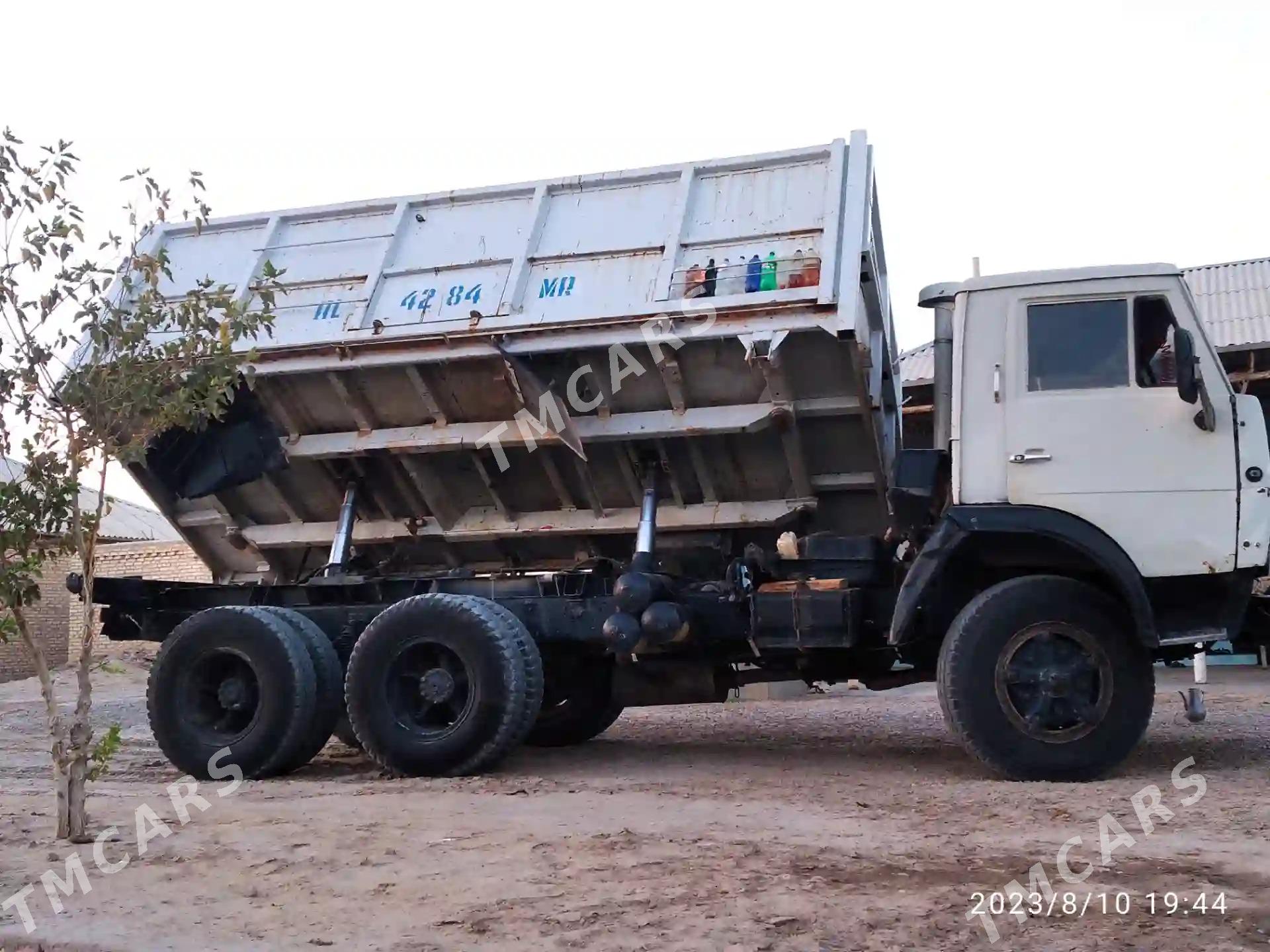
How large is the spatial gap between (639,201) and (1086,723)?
12.6ft

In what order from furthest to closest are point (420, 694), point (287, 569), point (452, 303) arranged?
point (287, 569) < point (452, 303) < point (420, 694)

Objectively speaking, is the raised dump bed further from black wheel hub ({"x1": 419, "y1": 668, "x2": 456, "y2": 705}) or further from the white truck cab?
black wheel hub ({"x1": 419, "y1": 668, "x2": 456, "y2": 705})

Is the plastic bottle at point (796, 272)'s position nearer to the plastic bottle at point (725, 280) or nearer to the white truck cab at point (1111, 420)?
the plastic bottle at point (725, 280)

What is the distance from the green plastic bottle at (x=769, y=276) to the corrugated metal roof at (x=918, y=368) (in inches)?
35.4

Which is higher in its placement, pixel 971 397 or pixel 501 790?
pixel 971 397

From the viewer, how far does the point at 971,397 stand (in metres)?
6.08

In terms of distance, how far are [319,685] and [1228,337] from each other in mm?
10736

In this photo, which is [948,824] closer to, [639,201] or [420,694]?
[420,694]

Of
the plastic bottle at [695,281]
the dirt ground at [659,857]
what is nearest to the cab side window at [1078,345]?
the plastic bottle at [695,281]

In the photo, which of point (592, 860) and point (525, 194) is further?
point (525, 194)

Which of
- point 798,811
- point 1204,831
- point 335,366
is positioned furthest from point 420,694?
point 1204,831

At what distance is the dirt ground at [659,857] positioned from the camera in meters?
3.49

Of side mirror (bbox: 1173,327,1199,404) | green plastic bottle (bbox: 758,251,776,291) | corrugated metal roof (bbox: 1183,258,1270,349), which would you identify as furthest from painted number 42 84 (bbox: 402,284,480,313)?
corrugated metal roof (bbox: 1183,258,1270,349)

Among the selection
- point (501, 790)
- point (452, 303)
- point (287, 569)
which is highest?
point (452, 303)
